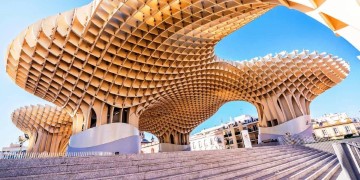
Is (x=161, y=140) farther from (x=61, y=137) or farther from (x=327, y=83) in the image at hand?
(x=327, y=83)

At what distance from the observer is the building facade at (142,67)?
49.7 feet

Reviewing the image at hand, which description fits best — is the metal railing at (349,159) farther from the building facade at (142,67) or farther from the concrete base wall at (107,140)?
the concrete base wall at (107,140)

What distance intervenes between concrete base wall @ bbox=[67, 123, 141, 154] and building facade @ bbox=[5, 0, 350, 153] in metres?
0.10

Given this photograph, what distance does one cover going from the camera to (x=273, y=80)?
98.7ft

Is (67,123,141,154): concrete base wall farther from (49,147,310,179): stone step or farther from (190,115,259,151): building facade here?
(190,115,259,151): building facade

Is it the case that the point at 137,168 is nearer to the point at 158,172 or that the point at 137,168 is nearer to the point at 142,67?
the point at 158,172

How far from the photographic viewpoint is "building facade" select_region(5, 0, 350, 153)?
15.2 m

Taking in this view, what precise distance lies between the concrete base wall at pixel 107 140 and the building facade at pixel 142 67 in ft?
0.32

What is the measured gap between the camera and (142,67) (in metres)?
20.8

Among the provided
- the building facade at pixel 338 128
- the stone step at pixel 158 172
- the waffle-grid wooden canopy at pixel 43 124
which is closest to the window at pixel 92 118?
the stone step at pixel 158 172

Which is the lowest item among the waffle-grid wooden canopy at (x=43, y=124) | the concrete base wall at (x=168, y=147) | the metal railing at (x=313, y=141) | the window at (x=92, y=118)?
the metal railing at (x=313, y=141)

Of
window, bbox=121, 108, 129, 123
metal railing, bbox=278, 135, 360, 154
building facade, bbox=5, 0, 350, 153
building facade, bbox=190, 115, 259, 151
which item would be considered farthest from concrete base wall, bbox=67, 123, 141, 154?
building facade, bbox=190, 115, 259, 151

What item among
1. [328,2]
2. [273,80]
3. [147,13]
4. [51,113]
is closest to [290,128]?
[273,80]

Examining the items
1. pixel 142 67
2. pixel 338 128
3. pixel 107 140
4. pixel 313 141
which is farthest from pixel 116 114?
pixel 338 128
